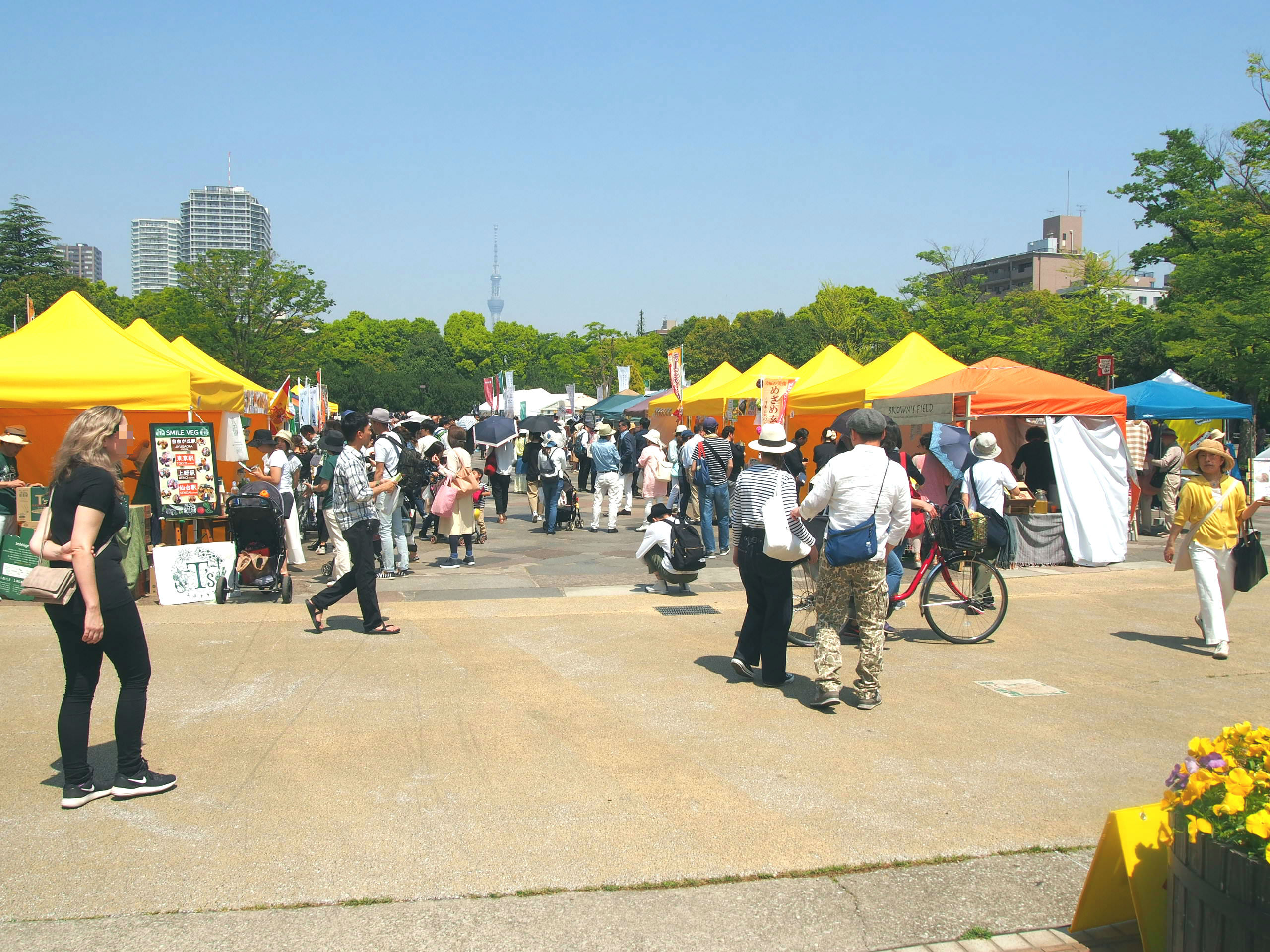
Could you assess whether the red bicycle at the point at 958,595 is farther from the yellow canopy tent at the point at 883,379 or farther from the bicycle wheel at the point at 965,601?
the yellow canopy tent at the point at 883,379

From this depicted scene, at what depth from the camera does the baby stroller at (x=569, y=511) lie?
1620cm

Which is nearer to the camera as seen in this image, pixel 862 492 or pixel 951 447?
pixel 862 492

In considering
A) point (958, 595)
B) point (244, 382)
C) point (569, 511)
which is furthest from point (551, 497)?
point (958, 595)

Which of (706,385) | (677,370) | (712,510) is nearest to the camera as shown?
(712,510)

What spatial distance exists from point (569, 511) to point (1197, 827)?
1388 cm

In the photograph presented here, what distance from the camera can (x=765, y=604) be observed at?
6.33 m

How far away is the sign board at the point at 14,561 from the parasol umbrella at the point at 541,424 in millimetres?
8950

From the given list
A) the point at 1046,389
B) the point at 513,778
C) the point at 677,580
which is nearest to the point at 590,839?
the point at 513,778

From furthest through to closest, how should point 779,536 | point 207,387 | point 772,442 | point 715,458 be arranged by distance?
point 715,458
point 207,387
point 772,442
point 779,536

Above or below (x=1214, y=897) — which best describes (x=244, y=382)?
above

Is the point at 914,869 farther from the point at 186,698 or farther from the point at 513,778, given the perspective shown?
the point at 186,698

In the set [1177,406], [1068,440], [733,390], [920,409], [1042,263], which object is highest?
[1042,263]

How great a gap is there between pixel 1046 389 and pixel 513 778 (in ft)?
35.3

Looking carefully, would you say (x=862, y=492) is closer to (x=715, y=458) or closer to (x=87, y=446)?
(x=87, y=446)
